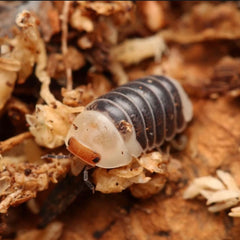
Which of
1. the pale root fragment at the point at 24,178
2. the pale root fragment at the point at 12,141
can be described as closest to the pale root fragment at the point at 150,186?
the pale root fragment at the point at 24,178

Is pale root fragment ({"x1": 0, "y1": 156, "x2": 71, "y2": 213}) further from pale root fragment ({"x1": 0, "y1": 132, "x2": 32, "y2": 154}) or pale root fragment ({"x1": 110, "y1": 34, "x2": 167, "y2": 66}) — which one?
pale root fragment ({"x1": 110, "y1": 34, "x2": 167, "y2": 66})

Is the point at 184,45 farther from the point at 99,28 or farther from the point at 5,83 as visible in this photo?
the point at 5,83

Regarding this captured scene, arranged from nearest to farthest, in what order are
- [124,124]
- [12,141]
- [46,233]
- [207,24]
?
[124,124], [12,141], [46,233], [207,24]

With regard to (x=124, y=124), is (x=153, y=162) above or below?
below

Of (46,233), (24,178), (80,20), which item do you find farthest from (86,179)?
(80,20)

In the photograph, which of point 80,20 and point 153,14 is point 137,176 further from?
point 153,14

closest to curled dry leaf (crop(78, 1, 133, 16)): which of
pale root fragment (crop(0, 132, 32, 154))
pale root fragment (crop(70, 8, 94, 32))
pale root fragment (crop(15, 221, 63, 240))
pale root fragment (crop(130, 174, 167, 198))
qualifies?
pale root fragment (crop(70, 8, 94, 32))

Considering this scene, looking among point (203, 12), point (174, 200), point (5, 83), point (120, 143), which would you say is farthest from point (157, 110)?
point (203, 12)
